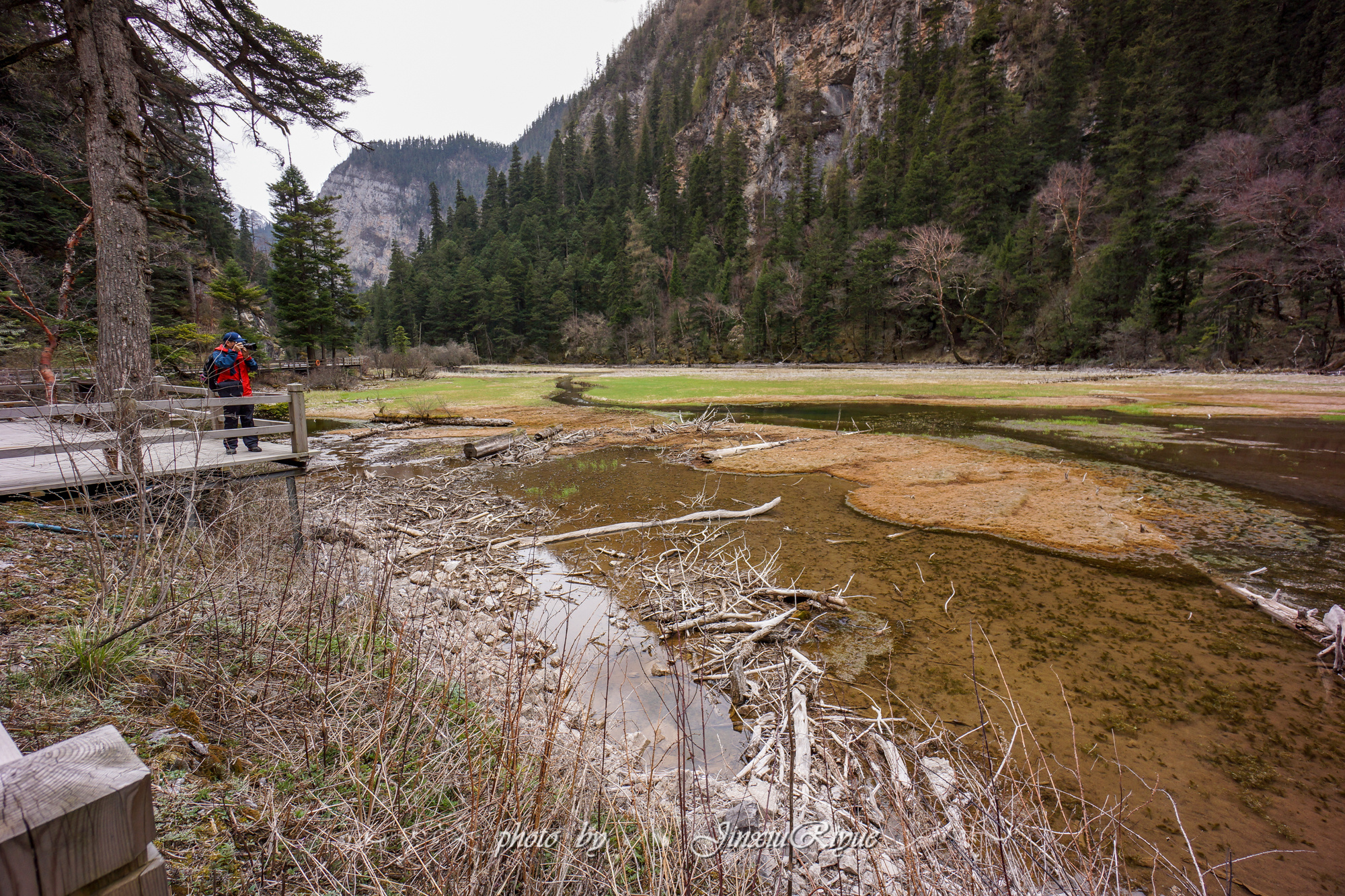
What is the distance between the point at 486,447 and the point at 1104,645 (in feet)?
41.6

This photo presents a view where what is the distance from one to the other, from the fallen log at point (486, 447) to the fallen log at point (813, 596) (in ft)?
32.8

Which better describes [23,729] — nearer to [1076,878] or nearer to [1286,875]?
[1076,878]

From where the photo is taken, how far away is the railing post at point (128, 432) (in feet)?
13.4

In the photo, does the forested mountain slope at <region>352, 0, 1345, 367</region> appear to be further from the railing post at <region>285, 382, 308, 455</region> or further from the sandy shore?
the railing post at <region>285, 382, 308, 455</region>

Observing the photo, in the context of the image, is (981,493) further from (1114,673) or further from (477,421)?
(477,421)

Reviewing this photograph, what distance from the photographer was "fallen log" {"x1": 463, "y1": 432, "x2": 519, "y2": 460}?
1344 cm

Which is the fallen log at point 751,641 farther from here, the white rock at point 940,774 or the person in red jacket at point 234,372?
the person in red jacket at point 234,372

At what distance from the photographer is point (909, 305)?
48.0 meters

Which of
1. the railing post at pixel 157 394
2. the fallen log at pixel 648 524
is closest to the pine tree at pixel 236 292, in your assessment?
the railing post at pixel 157 394

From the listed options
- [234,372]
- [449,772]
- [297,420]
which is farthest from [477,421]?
[449,772]

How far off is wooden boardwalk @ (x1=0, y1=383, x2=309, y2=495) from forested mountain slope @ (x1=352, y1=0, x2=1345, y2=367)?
41713 millimetres

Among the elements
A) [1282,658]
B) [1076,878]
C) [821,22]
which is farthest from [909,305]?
[821,22]

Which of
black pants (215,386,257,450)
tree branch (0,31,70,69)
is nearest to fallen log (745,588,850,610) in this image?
black pants (215,386,257,450)

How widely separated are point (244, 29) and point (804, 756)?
11.5 m
